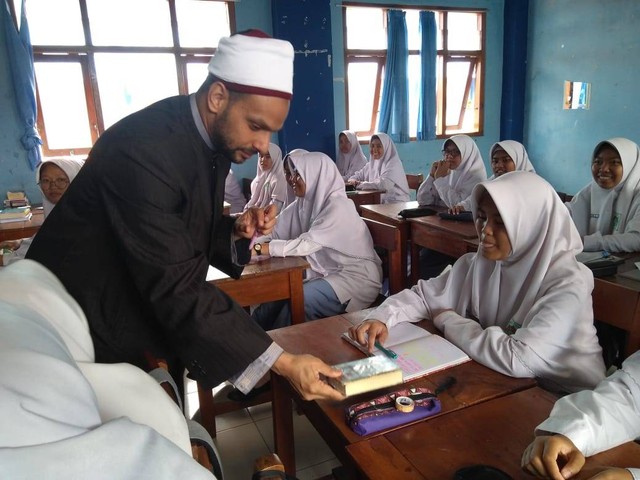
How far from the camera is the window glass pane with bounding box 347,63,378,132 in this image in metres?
6.28

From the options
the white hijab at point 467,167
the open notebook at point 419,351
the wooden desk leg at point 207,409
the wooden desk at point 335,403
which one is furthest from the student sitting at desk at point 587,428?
the white hijab at point 467,167

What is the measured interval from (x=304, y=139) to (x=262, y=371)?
16.6 feet

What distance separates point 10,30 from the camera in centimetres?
468

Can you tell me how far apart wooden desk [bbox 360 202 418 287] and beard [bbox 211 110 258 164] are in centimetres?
193

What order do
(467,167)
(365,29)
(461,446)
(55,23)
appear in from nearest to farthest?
(461,446) → (467,167) → (55,23) → (365,29)

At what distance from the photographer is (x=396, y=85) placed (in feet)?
20.5

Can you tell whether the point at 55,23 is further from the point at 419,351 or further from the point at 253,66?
the point at 419,351

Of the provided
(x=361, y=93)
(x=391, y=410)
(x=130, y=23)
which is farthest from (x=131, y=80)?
(x=391, y=410)

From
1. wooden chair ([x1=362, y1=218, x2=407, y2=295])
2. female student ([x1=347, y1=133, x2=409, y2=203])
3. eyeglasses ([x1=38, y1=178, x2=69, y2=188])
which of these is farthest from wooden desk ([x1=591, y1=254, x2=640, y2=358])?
female student ([x1=347, y1=133, x2=409, y2=203])

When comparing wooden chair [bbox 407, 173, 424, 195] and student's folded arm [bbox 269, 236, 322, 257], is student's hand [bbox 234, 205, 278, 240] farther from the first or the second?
wooden chair [bbox 407, 173, 424, 195]

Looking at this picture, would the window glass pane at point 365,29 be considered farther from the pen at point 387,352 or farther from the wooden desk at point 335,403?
the pen at point 387,352

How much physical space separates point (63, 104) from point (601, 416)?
18.8 ft

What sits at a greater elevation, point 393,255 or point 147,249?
point 147,249

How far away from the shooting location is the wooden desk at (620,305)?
1.43 m
